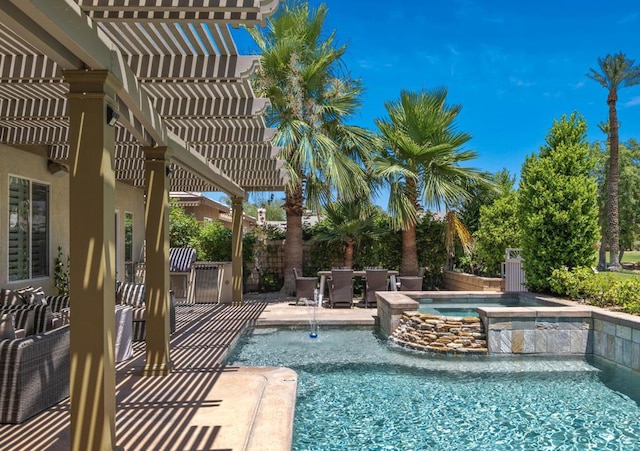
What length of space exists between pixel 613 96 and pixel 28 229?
24.2m

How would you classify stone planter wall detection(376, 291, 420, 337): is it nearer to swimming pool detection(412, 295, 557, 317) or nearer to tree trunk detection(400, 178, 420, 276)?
swimming pool detection(412, 295, 557, 317)

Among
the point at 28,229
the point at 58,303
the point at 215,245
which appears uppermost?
the point at 28,229

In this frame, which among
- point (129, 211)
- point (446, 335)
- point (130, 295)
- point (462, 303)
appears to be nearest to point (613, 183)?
point (462, 303)

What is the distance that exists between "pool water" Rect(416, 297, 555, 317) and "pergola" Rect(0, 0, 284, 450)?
584cm

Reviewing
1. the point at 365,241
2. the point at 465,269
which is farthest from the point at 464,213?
the point at 365,241

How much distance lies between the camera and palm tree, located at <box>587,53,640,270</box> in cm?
2100

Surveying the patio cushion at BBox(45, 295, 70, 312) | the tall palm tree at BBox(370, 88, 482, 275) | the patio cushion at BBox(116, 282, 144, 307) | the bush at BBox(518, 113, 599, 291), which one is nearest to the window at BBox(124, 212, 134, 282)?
the patio cushion at BBox(116, 282, 144, 307)

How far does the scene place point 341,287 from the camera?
441 inches

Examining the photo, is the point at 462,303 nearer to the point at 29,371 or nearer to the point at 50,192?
the point at 50,192

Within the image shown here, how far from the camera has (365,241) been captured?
14383 millimetres

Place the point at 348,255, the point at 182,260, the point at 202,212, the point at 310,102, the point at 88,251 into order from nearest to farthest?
the point at 88,251, the point at 310,102, the point at 182,260, the point at 348,255, the point at 202,212

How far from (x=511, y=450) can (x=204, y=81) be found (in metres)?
4.31

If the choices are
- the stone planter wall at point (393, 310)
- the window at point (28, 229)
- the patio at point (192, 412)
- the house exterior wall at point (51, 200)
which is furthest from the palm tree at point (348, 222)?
the patio at point (192, 412)

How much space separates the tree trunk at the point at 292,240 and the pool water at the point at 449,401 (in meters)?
5.49
